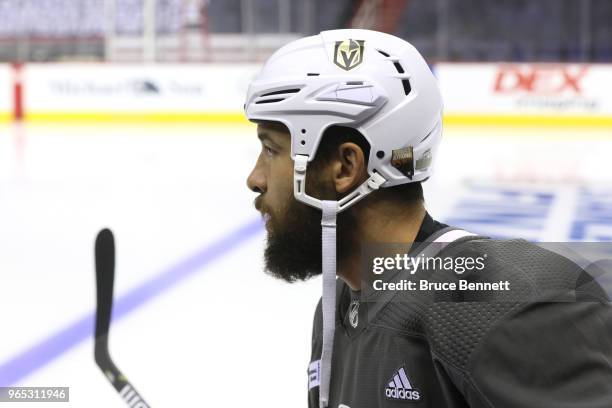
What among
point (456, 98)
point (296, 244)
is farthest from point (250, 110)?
point (456, 98)

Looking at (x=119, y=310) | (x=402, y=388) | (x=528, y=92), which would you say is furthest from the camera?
(x=528, y=92)

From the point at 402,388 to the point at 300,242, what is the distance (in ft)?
0.86

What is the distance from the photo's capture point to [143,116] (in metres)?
13.4

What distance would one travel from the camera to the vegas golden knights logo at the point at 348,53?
4.02ft

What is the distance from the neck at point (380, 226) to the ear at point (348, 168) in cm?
4

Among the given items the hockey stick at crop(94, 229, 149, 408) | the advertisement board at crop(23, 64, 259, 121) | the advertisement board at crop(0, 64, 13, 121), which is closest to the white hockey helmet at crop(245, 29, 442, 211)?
the hockey stick at crop(94, 229, 149, 408)

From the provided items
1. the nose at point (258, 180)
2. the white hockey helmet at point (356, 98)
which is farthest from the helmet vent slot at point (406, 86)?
the nose at point (258, 180)

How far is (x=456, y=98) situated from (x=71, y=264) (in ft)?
30.2

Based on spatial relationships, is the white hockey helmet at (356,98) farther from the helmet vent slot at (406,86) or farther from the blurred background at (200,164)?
the blurred background at (200,164)

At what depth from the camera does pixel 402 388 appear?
3.60 feet

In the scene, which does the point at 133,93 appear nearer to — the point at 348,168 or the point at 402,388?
the point at 348,168

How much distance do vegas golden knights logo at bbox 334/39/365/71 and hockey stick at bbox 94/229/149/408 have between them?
0.40 m

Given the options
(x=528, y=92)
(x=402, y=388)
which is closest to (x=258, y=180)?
(x=402, y=388)

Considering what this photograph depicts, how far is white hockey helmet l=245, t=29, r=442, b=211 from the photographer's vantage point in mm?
1202
